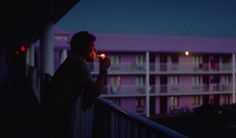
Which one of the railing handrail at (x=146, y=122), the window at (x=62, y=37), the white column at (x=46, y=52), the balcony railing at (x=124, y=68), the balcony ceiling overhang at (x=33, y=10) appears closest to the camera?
the railing handrail at (x=146, y=122)

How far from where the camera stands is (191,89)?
135 feet

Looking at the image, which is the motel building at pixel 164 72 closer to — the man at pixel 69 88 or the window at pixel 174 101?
the window at pixel 174 101

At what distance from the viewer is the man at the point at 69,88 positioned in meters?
3.24

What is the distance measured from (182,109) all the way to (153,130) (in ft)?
127

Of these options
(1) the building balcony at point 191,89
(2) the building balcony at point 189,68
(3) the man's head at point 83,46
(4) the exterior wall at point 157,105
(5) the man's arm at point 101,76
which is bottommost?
(4) the exterior wall at point 157,105

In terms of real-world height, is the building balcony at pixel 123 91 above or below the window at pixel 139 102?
above

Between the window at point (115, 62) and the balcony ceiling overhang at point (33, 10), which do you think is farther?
the window at point (115, 62)

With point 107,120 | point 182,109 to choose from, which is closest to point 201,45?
point 182,109

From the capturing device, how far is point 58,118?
132 inches

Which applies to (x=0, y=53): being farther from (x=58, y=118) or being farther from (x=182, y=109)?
(x=182, y=109)

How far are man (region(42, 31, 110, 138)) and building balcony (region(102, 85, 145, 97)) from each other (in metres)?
35.3

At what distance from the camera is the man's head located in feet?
11.3

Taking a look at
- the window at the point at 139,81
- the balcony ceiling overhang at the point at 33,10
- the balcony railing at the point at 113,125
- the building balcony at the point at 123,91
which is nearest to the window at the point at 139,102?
the building balcony at the point at 123,91

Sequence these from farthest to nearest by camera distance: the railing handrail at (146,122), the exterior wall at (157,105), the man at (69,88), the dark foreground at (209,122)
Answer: the exterior wall at (157,105), the dark foreground at (209,122), the man at (69,88), the railing handrail at (146,122)
